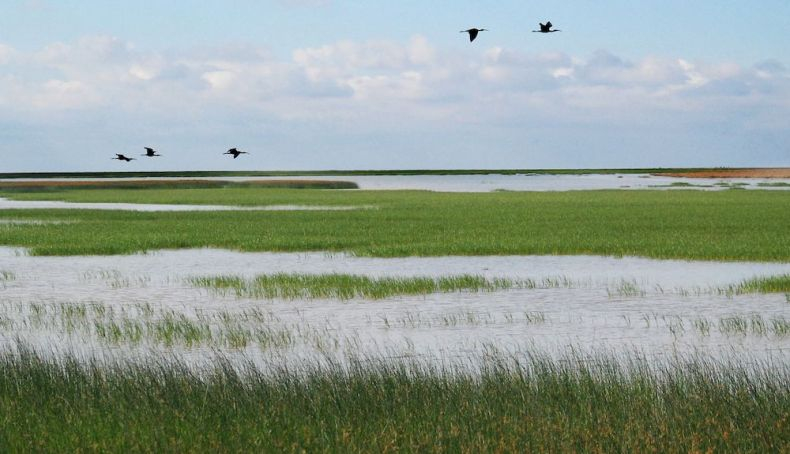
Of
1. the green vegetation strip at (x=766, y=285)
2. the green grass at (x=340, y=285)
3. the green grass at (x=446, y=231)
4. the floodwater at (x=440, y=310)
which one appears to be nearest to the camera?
the floodwater at (x=440, y=310)

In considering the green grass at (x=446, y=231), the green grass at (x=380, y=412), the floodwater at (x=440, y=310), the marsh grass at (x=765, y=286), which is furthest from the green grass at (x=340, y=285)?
the green grass at (x=380, y=412)

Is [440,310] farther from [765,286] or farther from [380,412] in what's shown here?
[380,412]

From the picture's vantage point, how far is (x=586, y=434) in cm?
798

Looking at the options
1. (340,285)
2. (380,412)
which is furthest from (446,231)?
(380,412)

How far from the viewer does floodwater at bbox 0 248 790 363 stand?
45.1ft

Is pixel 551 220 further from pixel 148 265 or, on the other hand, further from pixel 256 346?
pixel 256 346

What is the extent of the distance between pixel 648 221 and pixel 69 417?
32.4 m

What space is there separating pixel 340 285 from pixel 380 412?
11.2m

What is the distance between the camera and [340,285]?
66.0ft

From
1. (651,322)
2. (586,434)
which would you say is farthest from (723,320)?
(586,434)

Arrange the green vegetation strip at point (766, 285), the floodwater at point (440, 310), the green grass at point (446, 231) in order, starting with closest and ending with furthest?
the floodwater at point (440, 310) → the green vegetation strip at point (766, 285) → the green grass at point (446, 231)

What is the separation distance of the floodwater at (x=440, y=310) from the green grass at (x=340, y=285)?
1.65ft

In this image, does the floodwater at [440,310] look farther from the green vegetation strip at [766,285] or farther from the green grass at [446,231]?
the green grass at [446,231]

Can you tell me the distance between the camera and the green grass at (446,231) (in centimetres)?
2770
